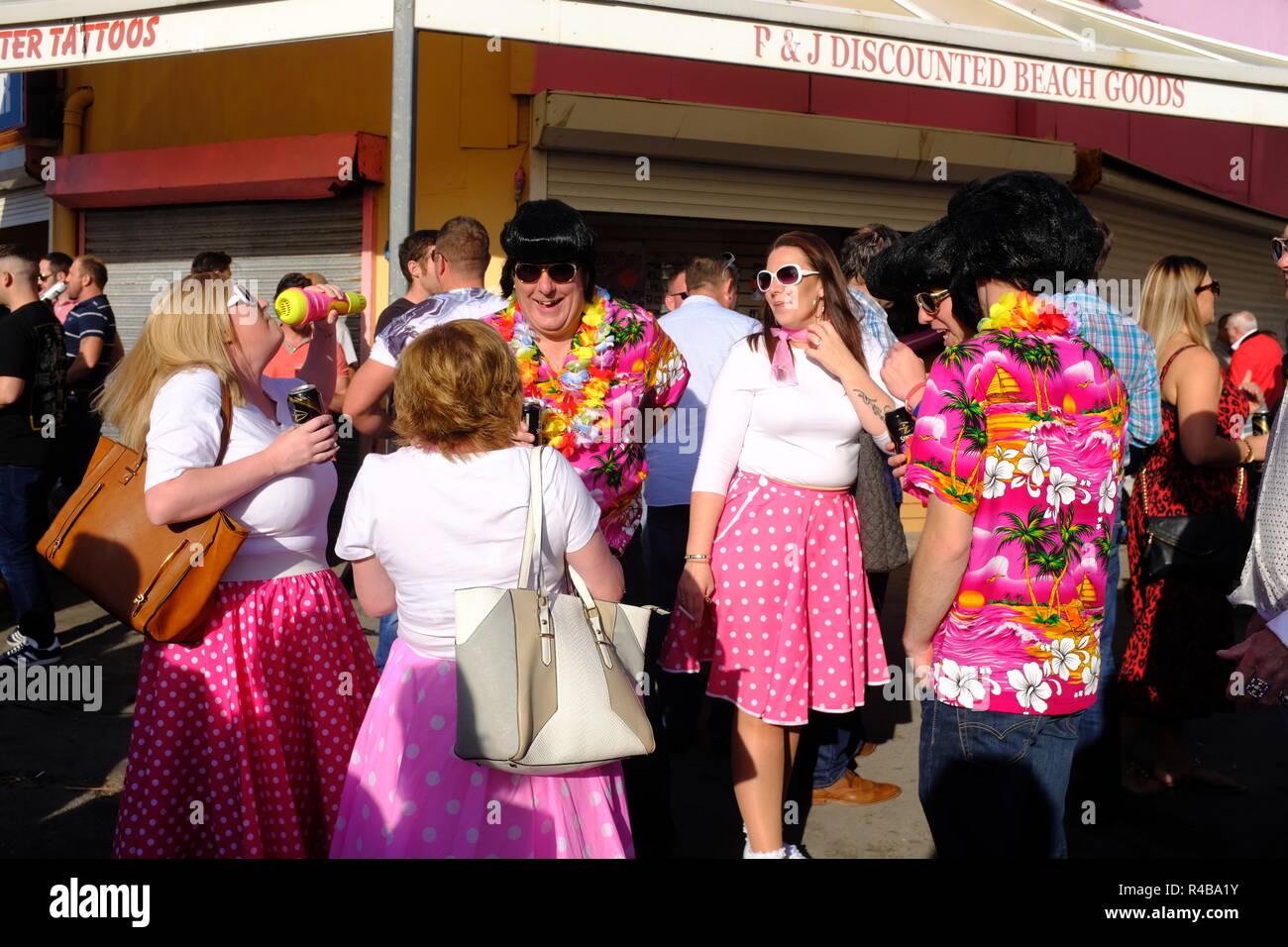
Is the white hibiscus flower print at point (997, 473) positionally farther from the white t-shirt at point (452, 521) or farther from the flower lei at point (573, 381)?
the flower lei at point (573, 381)

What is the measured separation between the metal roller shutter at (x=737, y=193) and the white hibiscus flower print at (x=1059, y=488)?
6533 mm

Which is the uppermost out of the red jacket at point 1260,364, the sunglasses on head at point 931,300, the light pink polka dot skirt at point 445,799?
the red jacket at point 1260,364

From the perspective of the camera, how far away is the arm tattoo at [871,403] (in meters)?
3.56

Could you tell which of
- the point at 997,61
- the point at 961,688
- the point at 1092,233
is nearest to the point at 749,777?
the point at 961,688

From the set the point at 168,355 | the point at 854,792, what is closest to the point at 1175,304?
the point at 854,792

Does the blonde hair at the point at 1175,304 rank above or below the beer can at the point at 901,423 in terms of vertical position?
above

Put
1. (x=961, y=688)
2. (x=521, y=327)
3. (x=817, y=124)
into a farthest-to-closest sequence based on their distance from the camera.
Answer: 1. (x=817, y=124)
2. (x=521, y=327)
3. (x=961, y=688)

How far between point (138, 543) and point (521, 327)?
1157mm

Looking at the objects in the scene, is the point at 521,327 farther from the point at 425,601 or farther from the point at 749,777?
the point at 749,777

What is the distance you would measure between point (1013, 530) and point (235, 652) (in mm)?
1924

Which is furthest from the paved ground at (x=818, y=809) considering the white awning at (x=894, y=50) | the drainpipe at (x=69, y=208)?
the drainpipe at (x=69, y=208)

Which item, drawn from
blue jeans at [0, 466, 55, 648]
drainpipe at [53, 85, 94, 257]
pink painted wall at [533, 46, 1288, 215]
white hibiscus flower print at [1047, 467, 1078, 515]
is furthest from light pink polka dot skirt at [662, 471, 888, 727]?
drainpipe at [53, 85, 94, 257]

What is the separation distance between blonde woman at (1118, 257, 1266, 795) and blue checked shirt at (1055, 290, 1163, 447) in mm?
515

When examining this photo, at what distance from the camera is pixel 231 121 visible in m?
9.52
